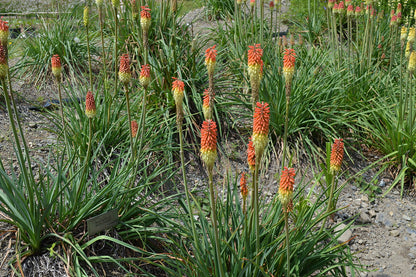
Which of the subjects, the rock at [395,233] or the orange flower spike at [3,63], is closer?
the orange flower spike at [3,63]

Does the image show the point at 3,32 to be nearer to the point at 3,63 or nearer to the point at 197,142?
the point at 3,63

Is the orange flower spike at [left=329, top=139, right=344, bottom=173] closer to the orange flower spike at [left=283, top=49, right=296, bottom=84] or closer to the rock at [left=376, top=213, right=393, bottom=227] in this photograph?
the orange flower spike at [left=283, top=49, right=296, bottom=84]

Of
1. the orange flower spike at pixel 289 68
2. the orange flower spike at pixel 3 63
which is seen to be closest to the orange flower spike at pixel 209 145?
the orange flower spike at pixel 289 68

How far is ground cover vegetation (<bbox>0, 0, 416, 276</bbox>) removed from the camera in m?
2.49

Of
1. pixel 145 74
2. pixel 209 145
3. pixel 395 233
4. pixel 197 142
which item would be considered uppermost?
pixel 145 74

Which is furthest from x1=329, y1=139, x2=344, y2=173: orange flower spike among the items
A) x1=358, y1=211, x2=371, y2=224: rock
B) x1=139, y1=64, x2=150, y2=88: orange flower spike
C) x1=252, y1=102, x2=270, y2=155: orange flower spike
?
x1=358, y1=211, x2=371, y2=224: rock

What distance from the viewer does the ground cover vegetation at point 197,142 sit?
2488mm

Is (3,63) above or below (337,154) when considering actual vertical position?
above

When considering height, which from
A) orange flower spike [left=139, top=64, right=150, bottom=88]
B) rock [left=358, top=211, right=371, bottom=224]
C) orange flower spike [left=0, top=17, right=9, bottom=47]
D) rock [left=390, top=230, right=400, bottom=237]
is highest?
orange flower spike [left=0, top=17, right=9, bottom=47]

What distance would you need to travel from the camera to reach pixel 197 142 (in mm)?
4691

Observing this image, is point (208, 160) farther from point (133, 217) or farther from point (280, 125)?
point (280, 125)

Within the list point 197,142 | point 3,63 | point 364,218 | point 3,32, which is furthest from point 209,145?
point 197,142

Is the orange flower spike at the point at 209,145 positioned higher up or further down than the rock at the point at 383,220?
higher up

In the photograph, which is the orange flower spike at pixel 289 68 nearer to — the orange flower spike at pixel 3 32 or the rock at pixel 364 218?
the orange flower spike at pixel 3 32
